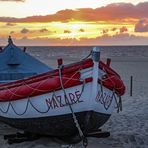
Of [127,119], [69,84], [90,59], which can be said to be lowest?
[127,119]

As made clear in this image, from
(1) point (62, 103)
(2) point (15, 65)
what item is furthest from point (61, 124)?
(2) point (15, 65)

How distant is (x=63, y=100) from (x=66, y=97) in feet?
0.32

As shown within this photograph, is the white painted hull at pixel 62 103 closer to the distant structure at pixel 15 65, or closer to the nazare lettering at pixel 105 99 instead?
the nazare lettering at pixel 105 99

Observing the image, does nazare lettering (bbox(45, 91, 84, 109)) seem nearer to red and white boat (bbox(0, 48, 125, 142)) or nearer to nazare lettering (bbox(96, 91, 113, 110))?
red and white boat (bbox(0, 48, 125, 142))

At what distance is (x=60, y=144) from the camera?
25.4ft

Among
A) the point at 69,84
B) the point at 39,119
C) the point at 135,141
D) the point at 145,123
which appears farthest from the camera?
the point at 145,123

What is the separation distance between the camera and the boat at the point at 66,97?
6.88 meters

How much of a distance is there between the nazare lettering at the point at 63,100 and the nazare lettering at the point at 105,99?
1.22 feet

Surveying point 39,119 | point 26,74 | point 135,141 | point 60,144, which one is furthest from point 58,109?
point 26,74

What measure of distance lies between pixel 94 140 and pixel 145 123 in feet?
7.20

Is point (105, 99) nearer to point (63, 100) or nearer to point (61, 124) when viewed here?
point (63, 100)

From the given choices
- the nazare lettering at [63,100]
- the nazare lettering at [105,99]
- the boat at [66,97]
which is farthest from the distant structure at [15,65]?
the nazare lettering at [105,99]

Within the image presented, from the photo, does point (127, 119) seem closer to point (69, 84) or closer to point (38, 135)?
point (38, 135)

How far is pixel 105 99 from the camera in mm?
7301
